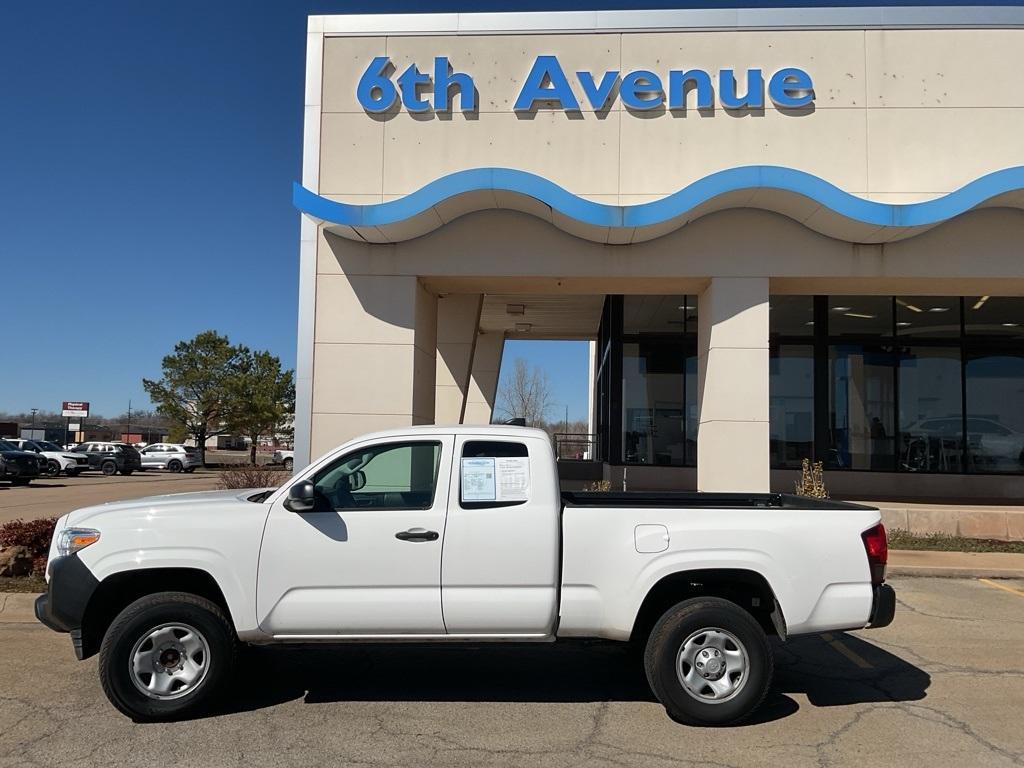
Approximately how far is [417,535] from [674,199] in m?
8.59

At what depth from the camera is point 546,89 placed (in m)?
13.4

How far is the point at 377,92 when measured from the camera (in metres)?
13.6

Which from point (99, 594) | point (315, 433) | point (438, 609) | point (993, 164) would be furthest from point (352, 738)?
point (993, 164)

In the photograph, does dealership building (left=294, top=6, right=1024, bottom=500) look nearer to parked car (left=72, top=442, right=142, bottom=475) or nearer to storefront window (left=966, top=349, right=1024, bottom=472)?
storefront window (left=966, top=349, right=1024, bottom=472)

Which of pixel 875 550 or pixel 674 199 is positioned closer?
pixel 875 550

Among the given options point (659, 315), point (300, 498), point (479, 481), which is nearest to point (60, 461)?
point (659, 315)

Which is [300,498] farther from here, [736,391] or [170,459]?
[170,459]

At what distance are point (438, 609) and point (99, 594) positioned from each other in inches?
86.8

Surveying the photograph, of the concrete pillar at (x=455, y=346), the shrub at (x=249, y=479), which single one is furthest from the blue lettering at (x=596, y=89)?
the shrub at (x=249, y=479)

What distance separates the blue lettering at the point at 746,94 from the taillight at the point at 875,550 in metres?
9.78

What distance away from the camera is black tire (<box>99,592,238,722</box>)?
495cm

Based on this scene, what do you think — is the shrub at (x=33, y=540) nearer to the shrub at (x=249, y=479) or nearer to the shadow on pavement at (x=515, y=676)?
the shadow on pavement at (x=515, y=676)

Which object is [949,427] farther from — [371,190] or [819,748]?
[819,748]

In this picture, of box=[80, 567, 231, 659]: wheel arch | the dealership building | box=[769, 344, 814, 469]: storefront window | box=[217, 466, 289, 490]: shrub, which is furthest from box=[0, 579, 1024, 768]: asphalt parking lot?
box=[769, 344, 814, 469]: storefront window
